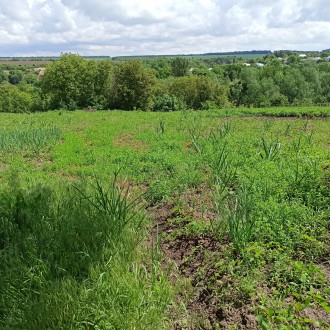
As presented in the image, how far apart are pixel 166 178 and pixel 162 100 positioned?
65.3 feet

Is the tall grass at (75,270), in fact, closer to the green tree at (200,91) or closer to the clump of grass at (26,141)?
the clump of grass at (26,141)

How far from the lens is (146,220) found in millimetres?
4352

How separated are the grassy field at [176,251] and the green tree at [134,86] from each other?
25.0 meters

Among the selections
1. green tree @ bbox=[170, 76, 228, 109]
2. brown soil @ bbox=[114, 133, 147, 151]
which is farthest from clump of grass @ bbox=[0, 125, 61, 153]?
green tree @ bbox=[170, 76, 228, 109]

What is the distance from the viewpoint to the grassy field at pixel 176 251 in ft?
8.39

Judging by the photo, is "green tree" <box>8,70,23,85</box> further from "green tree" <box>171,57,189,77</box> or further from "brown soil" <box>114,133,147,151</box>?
"brown soil" <box>114,133,147,151</box>

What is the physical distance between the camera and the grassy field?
8.39ft

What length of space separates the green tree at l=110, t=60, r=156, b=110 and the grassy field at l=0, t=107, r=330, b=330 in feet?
81.9

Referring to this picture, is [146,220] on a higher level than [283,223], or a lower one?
lower

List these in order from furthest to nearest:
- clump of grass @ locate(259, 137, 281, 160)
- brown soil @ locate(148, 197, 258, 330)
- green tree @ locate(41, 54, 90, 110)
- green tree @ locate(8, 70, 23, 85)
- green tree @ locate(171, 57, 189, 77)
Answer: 1. green tree @ locate(8, 70, 23, 85)
2. green tree @ locate(171, 57, 189, 77)
3. green tree @ locate(41, 54, 90, 110)
4. clump of grass @ locate(259, 137, 281, 160)
5. brown soil @ locate(148, 197, 258, 330)

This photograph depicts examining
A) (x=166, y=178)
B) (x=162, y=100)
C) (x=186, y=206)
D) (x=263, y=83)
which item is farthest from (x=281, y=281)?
(x=263, y=83)

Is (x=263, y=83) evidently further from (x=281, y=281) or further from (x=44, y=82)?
(x=281, y=281)

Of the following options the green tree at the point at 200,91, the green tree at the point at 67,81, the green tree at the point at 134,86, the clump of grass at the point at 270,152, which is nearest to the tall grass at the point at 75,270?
the clump of grass at the point at 270,152

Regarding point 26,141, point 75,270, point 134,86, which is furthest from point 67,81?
point 75,270
